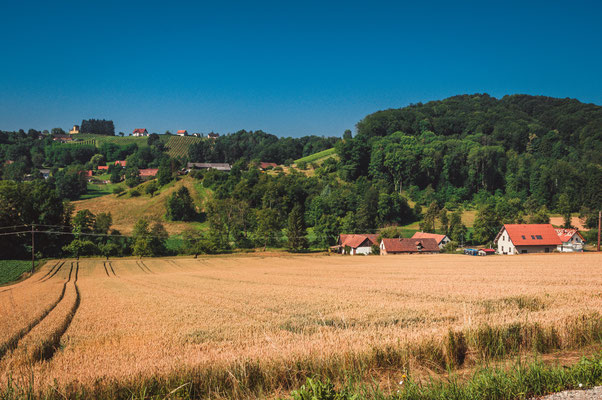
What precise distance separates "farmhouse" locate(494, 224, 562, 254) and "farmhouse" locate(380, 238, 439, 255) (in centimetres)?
1316

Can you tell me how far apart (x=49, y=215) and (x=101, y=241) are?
12.3 meters

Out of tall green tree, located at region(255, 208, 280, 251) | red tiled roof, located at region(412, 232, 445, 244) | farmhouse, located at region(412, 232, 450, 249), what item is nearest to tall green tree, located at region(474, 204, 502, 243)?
farmhouse, located at region(412, 232, 450, 249)

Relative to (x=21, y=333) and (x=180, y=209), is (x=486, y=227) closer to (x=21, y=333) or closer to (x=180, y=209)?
(x=180, y=209)

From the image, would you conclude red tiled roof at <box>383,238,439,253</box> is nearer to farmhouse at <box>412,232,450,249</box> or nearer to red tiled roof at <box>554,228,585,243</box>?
farmhouse at <box>412,232,450,249</box>

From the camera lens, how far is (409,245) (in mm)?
77438

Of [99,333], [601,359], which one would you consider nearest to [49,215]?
[99,333]

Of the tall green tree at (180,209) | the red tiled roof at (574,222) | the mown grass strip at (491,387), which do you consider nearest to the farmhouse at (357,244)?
the tall green tree at (180,209)

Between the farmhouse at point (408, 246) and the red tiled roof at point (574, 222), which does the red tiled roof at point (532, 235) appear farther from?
the red tiled roof at point (574, 222)

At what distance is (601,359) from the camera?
22.9ft

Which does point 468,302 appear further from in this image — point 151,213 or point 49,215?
point 151,213

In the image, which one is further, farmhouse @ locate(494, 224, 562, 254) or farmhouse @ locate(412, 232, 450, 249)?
farmhouse @ locate(412, 232, 450, 249)

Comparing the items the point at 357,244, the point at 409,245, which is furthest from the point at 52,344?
the point at 409,245

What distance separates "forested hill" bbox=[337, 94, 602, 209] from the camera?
4275 inches

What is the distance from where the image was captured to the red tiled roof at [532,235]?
6819 cm
